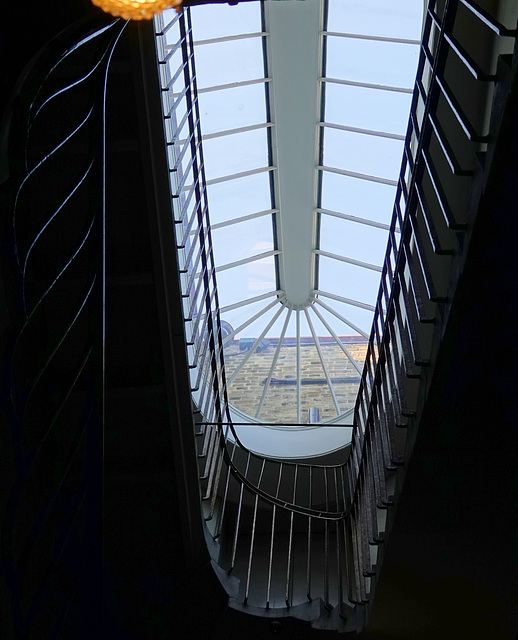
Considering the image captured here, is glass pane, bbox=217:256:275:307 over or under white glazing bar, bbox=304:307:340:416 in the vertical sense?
over

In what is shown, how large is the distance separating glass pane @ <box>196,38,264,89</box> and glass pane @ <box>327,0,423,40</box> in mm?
1131

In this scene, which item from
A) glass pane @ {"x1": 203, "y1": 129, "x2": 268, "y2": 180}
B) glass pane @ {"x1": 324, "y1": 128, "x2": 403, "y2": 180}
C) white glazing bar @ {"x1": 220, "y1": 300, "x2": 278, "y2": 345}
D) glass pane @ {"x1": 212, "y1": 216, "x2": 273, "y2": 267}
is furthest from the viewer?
white glazing bar @ {"x1": 220, "y1": 300, "x2": 278, "y2": 345}

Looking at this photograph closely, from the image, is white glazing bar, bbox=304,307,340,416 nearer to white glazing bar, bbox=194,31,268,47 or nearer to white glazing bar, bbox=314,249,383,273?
white glazing bar, bbox=314,249,383,273

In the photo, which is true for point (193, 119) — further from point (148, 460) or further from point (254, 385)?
point (254, 385)

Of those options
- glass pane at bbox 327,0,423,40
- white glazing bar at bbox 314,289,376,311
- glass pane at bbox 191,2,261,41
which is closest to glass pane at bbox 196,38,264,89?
glass pane at bbox 191,2,261,41

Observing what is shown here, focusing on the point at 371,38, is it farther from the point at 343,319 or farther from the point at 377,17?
the point at 343,319

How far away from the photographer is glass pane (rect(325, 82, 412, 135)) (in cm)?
1000

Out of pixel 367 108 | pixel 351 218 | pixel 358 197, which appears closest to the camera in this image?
pixel 367 108

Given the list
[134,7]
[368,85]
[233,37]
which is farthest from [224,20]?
[134,7]

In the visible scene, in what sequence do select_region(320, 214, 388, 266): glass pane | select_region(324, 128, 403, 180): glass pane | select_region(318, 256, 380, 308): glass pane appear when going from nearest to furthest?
select_region(324, 128, 403, 180): glass pane, select_region(320, 214, 388, 266): glass pane, select_region(318, 256, 380, 308): glass pane

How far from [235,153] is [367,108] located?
2.21m

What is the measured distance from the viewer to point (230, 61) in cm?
982

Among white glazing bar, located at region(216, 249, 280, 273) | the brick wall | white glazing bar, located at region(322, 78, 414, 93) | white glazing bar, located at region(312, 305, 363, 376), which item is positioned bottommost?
the brick wall

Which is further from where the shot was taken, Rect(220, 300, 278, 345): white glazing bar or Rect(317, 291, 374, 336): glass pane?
Rect(220, 300, 278, 345): white glazing bar
